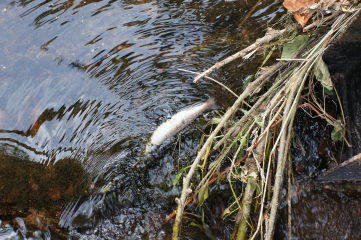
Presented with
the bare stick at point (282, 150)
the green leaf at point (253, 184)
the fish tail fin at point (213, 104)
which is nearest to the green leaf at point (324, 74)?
the bare stick at point (282, 150)

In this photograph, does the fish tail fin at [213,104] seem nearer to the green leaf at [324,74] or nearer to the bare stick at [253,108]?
the bare stick at [253,108]

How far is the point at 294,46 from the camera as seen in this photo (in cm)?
232

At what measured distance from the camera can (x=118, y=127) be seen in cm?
341

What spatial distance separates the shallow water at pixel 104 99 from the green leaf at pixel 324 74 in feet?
3.58

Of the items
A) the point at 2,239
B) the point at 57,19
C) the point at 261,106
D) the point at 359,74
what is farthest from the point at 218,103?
the point at 2,239

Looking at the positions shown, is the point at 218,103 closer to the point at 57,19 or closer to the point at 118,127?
the point at 118,127

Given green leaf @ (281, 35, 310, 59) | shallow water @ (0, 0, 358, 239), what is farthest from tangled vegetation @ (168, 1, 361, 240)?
shallow water @ (0, 0, 358, 239)

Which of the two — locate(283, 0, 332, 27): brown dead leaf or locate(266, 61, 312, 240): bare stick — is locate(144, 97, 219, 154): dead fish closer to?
locate(266, 61, 312, 240): bare stick

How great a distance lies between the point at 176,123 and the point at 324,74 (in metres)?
1.86

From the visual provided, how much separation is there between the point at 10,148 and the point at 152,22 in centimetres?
283

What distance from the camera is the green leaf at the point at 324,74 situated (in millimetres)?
2211

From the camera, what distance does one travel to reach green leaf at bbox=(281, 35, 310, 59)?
7.48 ft

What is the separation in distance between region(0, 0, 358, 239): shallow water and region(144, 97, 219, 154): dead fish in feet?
0.46

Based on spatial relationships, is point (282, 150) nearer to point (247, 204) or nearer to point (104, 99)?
point (247, 204)
